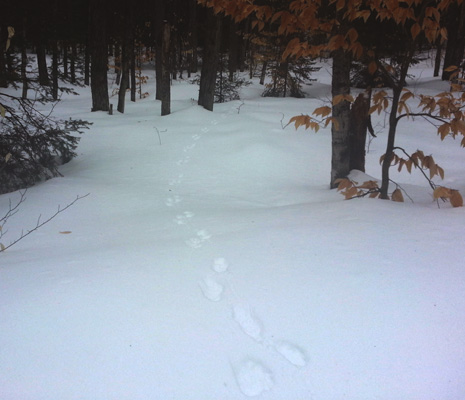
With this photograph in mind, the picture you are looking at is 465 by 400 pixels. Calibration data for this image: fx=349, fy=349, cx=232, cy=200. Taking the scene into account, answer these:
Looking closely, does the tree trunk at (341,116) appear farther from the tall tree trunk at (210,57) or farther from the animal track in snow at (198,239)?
the tall tree trunk at (210,57)

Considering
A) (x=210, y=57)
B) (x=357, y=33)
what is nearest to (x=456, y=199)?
(x=357, y=33)

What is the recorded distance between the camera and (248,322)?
5.86 ft

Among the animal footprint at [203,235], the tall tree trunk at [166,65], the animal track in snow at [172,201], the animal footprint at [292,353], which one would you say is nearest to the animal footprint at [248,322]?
the animal footprint at [292,353]

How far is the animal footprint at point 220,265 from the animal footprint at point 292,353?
84 centimetres

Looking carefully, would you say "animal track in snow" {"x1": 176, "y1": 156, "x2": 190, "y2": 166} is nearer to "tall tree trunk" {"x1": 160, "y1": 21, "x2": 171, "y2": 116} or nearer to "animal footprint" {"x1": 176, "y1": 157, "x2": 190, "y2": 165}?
"animal footprint" {"x1": 176, "y1": 157, "x2": 190, "y2": 165}

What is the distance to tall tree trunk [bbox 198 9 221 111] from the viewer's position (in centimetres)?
1149

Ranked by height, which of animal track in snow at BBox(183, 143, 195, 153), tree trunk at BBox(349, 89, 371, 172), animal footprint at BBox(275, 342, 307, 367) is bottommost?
animal footprint at BBox(275, 342, 307, 367)

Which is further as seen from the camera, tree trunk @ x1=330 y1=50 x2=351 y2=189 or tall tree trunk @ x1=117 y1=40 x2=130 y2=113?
tall tree trunk @ x1=117 y1=40 x2=130 y2=113

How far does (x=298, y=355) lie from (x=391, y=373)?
38 cm

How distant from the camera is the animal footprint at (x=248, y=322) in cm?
169

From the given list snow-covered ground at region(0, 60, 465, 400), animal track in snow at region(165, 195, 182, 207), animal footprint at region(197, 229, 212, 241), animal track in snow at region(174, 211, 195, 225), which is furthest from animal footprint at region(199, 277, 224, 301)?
animal track in snow at region(165, 195, 182, 207)

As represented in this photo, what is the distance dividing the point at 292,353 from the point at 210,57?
11.6m

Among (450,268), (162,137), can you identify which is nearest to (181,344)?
(450,268)

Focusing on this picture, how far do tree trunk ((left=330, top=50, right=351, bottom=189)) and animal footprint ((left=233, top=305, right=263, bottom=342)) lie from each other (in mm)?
3206
